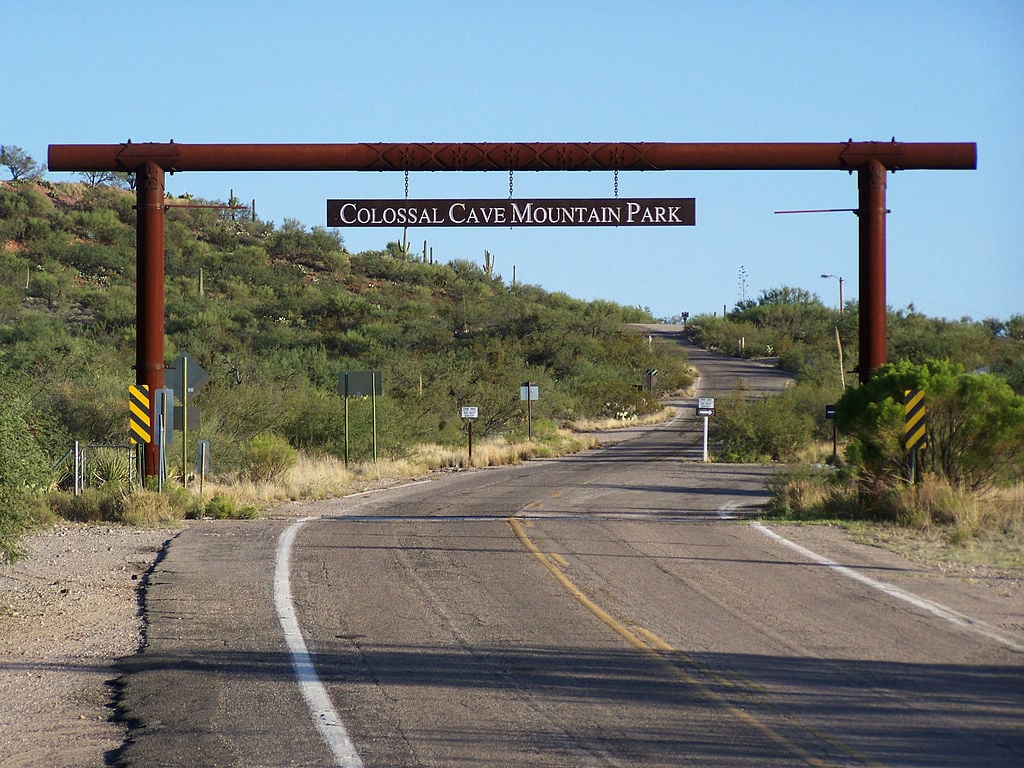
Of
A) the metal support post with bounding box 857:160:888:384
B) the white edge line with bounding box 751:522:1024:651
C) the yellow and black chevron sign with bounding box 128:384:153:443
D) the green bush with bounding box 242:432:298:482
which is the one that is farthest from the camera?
the green bush with bounding box 242:432:298:482

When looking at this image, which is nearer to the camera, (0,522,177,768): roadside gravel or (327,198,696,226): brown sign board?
(0,522,177,768): roadside gravel

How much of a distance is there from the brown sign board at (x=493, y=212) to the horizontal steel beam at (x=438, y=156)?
2.22ft

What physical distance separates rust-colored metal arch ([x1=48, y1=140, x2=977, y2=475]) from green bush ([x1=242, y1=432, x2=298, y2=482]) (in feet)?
17.8

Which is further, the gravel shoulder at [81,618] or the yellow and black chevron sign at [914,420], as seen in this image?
the yellow and black chevron sign at [914,420]

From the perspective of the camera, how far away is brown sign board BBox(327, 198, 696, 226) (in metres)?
21.3

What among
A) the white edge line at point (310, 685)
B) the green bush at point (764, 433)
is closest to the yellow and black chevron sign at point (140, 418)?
the white edge line at point (310, 685)

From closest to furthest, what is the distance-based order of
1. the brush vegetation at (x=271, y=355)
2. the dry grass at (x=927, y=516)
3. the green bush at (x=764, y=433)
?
the dry grass at (x=927, y=516) → the brush vegetation at (x=271, y=355) → the green bush at (x=764, y=433)

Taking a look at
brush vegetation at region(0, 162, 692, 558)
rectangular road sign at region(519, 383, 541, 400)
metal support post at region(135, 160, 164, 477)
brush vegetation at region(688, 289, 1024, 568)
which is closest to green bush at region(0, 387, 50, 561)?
brush vegetation at region(0, 162, 692, 558)

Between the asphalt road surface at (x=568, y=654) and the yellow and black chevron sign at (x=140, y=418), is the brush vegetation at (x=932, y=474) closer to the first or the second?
the asphalt road surface at (x=568, y=654)

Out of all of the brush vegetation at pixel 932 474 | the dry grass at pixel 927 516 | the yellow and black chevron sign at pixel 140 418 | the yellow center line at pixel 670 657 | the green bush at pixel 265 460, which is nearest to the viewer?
the yellow center line at pixel 670 657

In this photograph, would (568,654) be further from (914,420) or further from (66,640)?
(914,420)

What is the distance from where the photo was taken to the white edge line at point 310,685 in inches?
270

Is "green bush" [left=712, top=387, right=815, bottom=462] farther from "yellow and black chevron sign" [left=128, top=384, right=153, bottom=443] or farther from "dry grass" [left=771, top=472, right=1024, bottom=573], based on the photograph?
"yellow and black chevron sign" [left=128, top=384, right=153, bottom=443]

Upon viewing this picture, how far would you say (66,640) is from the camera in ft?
33.7
